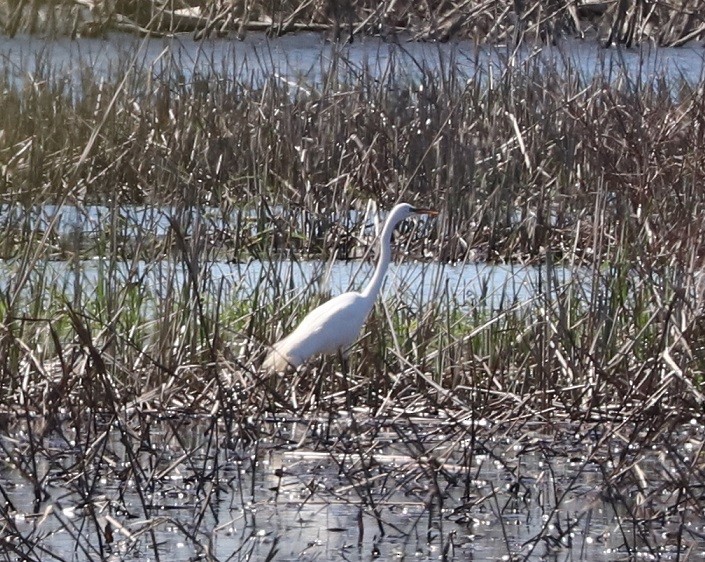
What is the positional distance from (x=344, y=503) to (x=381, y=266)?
1.68 meters

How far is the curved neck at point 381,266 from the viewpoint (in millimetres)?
4793

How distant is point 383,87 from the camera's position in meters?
7.19

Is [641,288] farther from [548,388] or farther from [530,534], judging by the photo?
[530,534]

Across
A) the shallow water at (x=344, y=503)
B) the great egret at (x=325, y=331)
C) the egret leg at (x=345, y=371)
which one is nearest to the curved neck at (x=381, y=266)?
the great egret at (x=325, y=331)

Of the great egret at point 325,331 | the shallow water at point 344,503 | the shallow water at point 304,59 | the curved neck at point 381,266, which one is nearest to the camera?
the shallow water at point 344,503

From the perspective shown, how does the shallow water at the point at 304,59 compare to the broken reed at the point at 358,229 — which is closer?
the broken reed at the point at 358,229

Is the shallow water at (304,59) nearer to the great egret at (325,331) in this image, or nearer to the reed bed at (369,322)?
the reed bed at (369,322)

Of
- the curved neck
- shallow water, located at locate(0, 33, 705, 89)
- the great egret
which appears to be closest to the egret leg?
the great egret

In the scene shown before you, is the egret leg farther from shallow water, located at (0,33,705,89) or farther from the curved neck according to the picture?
shallow water, located at (0,33,705,89)

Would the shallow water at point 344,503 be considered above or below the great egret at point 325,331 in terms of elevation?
below

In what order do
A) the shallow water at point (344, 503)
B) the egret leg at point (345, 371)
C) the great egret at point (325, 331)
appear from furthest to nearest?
the great egret at point (325, 331) → the egret leg at point (345, 371) → the shallow water at point (344, 503)

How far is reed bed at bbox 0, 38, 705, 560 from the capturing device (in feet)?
10.9

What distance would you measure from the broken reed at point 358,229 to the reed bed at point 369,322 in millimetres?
19

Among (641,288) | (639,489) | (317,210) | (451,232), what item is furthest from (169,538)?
(317,210)
